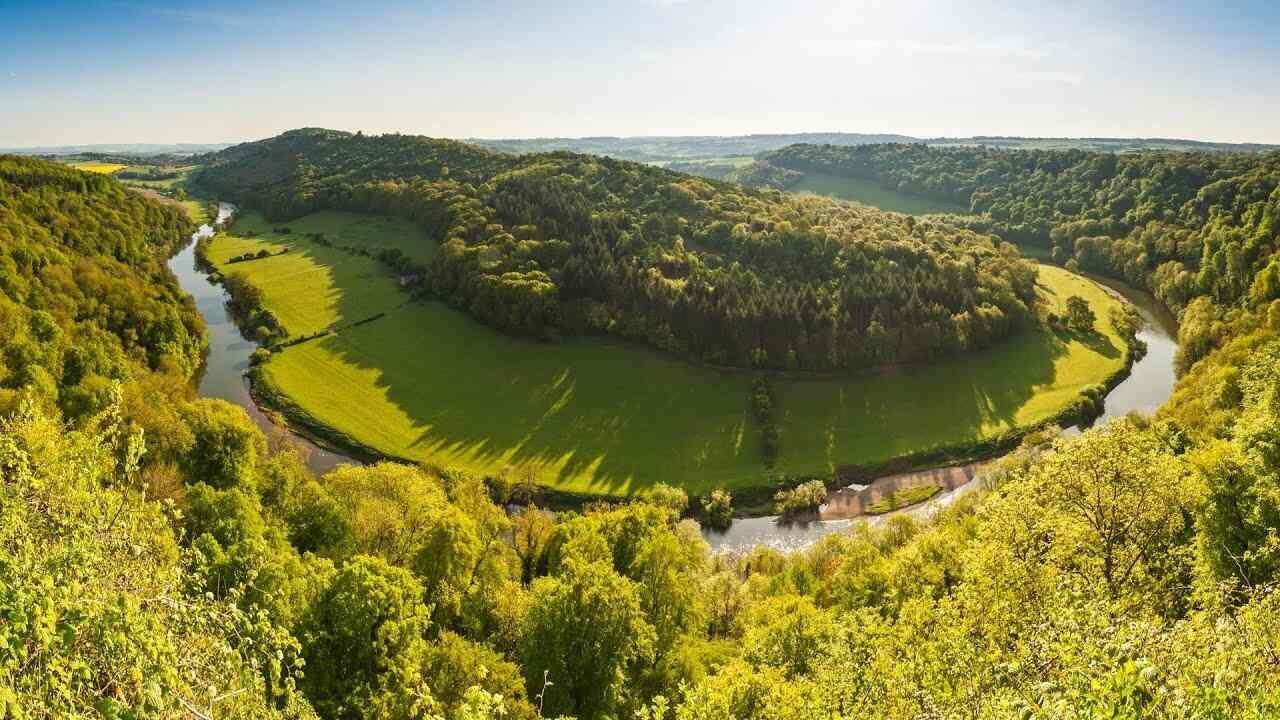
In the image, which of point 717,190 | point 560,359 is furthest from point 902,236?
point 560,359

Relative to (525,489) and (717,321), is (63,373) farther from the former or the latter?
(717,321)

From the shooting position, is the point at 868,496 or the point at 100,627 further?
the point at 868,496

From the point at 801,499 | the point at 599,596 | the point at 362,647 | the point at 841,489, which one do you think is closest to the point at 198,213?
the point at 801,499

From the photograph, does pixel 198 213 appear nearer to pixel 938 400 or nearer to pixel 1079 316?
pixel 938 400

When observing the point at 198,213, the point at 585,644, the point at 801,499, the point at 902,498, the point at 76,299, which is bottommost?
the point at 902,498

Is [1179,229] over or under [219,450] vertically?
over
